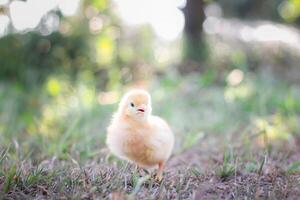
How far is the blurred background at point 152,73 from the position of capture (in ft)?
15.2

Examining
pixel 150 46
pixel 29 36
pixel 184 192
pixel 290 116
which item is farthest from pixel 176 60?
pixel 184 192

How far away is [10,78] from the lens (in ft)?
21.0

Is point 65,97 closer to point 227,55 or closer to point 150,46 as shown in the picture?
point 150,46

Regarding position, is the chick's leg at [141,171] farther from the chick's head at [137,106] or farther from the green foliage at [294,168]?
the green foliage at [294,168]

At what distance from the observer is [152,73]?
7.13 metres

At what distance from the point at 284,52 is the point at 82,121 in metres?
4.20

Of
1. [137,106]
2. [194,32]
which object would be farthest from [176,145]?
[194,32]

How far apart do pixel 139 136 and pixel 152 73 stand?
13.4 feet

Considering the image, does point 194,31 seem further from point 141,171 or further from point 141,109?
point 141,171

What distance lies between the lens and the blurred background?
15.2 feet

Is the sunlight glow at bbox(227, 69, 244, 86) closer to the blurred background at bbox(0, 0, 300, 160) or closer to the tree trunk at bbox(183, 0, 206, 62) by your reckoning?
the blurred background at bbox(0, 0, 300, 160)

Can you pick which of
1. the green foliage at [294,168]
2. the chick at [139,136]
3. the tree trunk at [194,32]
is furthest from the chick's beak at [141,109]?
the tree trunk at [194,32]

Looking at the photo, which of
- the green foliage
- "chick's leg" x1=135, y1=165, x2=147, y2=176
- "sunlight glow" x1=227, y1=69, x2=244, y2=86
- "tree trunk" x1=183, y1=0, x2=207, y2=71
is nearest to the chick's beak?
"chick's leg" x1=135, y1=165, x2=147, y2=176

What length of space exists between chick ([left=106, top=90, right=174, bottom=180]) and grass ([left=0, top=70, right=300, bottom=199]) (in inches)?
4.3
